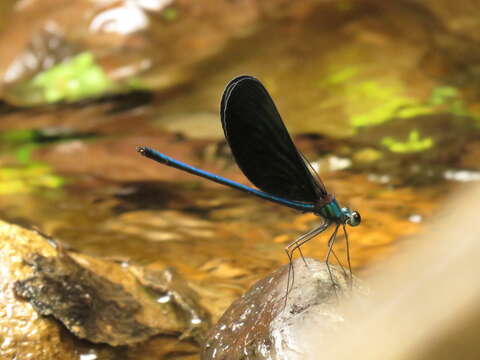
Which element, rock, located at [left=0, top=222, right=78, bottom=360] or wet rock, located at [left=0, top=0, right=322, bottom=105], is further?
wet rock, located at [left=0, top=0, right=322, bottom=105]

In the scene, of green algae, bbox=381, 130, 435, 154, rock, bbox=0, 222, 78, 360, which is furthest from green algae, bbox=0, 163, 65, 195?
green algae, bbox=381, 130, 435, 154

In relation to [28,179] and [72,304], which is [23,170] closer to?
[28,179]

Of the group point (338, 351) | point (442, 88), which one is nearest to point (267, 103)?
point (338, 351)

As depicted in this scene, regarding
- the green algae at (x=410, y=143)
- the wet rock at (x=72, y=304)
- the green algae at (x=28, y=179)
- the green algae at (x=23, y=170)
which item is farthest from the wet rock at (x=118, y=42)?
the wet rock at (x=72, y=304)

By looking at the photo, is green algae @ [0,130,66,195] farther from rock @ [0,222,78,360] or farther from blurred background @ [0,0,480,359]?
rock @ [0,222,78,360]

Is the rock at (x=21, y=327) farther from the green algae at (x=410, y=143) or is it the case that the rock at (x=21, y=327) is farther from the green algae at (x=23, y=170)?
the green algae at (x=410, y=143)

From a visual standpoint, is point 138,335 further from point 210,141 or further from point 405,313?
point 210,141
